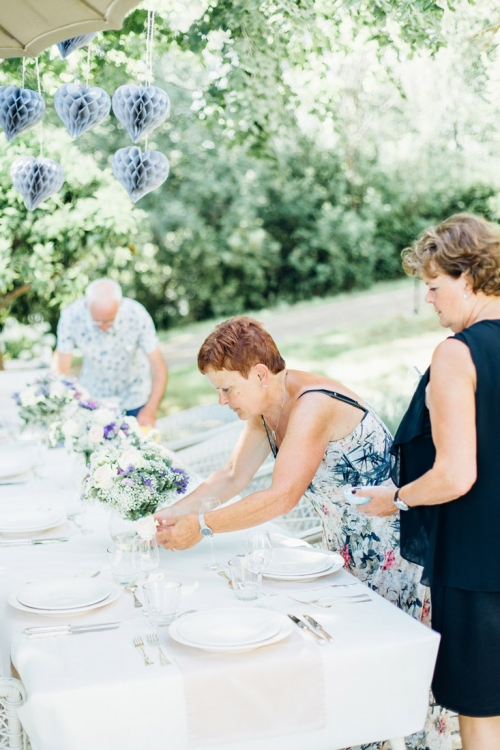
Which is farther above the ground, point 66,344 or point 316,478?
point 66,344

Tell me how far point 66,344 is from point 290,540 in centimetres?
285

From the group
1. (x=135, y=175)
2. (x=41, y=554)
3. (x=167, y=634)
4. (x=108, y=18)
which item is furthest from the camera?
(x=135, y=175)

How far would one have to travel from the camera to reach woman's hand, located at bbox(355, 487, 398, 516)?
1.90 metres

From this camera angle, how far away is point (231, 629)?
1.62 m

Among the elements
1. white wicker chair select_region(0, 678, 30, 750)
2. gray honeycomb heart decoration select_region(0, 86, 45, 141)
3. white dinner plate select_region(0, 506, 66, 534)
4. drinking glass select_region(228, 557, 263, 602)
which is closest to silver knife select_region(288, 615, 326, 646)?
drinking glass select_region(228, 557, 263, 602)

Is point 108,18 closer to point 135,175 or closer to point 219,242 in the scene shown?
point 135,175

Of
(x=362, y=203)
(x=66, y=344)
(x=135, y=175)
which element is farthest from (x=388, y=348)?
(x=135, y=175)

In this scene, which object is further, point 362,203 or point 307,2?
point 362,203

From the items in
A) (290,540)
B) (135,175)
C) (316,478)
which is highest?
(135,175)

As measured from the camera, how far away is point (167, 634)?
1.65 metres

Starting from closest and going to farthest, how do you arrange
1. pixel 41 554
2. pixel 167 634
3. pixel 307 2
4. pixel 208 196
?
pixel 167 634 < pixel 41 554 < pixel 307 2 < pixel 208 196

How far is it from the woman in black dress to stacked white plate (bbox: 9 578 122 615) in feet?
2.35

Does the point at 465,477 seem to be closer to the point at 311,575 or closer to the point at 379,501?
the point at 379,501

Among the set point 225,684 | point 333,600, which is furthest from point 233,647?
Result: point 333,600
